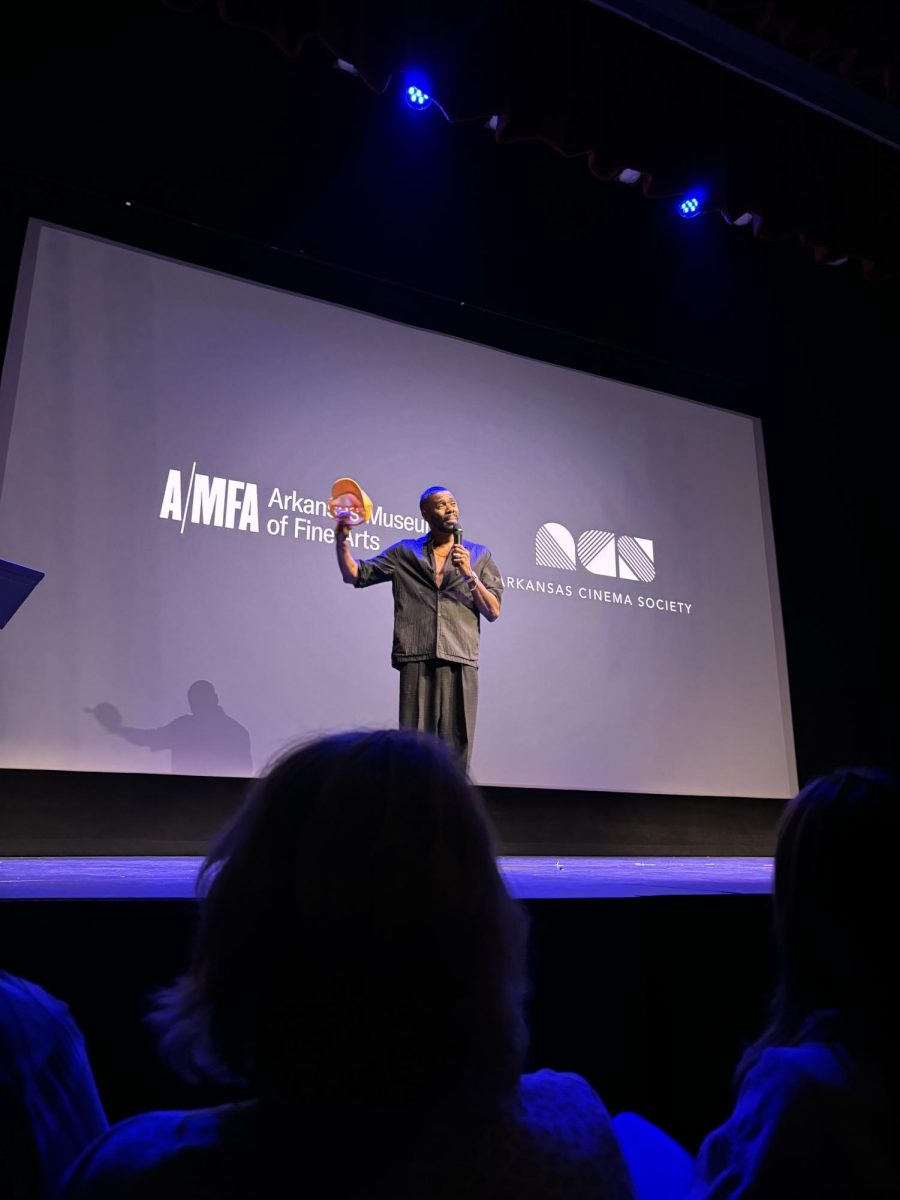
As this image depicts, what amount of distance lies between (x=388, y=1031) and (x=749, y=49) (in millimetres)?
3814

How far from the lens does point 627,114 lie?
3320 mm

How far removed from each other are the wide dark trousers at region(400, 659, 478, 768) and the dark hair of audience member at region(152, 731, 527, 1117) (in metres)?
2.74

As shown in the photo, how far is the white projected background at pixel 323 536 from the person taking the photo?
12.9 feet

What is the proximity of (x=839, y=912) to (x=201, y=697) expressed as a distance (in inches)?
142

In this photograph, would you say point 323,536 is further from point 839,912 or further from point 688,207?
point 839,912

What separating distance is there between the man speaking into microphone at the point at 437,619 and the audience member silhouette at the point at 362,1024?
2.72m

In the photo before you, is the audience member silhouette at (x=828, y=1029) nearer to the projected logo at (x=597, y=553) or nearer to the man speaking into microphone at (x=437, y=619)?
the man speaking into microphone at (x=437, y=619)

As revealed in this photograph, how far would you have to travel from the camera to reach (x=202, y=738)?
407 cm

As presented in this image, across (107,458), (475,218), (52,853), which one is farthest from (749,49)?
(52,853)

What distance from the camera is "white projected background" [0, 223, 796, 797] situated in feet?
12.9

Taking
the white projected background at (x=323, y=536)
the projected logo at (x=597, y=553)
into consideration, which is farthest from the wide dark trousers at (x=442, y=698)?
the projected logo at (x=597, y=553)

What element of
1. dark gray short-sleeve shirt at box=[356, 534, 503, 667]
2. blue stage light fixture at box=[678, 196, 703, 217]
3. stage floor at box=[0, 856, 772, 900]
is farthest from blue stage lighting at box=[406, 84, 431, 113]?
stage floor at box=[0, 856, 772, 900]

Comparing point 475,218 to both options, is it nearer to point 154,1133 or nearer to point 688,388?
point 688,388

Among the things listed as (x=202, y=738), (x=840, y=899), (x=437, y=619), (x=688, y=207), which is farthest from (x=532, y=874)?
(x=688, y=207)
